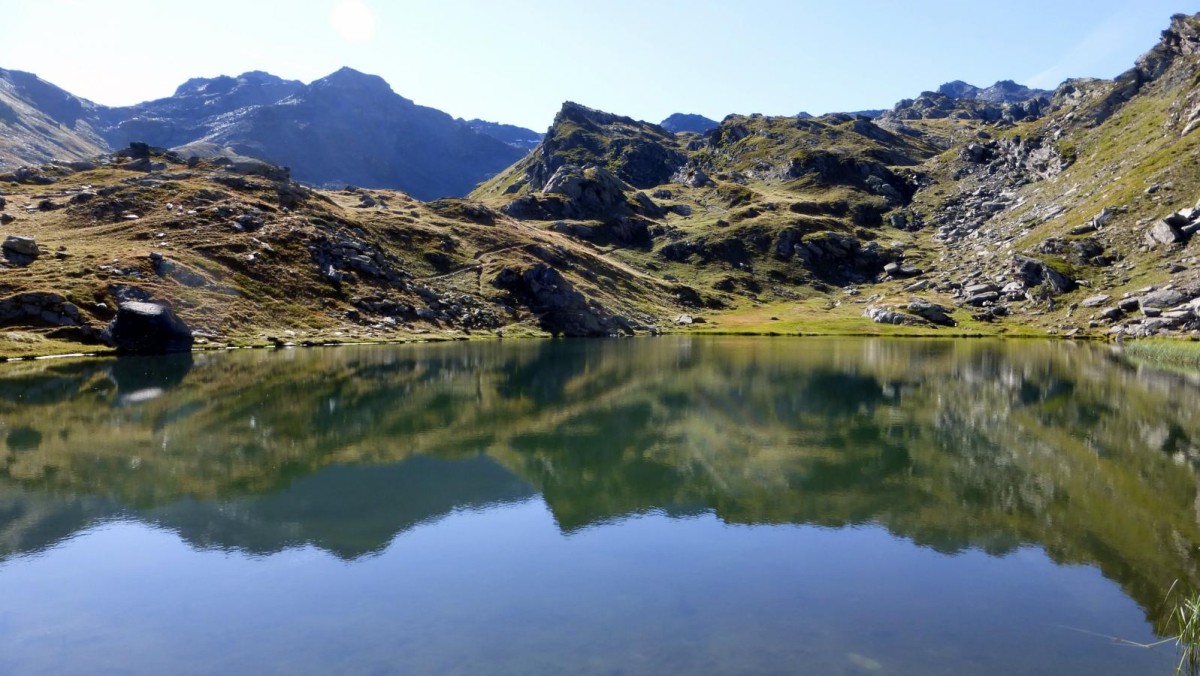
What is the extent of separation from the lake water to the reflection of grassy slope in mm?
302

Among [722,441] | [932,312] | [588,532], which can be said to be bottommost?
[932,312]

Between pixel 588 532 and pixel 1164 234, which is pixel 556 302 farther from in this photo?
pixel 1164 234

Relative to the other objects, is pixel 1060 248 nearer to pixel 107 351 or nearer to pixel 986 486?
pixel 986 486

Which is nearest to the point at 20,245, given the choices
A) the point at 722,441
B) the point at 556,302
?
the point at 556,302

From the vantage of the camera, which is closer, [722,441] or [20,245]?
[722,441]

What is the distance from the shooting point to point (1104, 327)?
470 feet

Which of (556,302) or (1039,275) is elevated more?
(1039,275)

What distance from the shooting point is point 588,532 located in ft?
96.9

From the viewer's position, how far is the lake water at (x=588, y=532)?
1880 cm

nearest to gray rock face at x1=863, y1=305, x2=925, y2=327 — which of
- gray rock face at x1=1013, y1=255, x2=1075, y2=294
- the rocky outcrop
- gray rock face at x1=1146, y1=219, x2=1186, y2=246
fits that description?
gray rock face at x1=1013, y1=255, x2=1075, y2=294

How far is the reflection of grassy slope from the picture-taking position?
105ft

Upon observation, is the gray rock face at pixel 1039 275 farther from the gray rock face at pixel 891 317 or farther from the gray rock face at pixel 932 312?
the gray rock face at pixel 891 317

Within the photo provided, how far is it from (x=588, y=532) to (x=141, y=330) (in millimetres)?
97475

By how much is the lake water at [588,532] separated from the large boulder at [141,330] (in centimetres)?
3455
